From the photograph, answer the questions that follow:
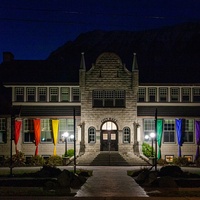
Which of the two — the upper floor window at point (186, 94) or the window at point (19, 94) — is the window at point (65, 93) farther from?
the upper floor window at point (186, 94)

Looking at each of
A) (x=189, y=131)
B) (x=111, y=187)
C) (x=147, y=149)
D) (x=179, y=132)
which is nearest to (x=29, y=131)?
(x=147, y=149)

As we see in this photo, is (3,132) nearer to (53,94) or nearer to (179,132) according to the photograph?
(53,94)

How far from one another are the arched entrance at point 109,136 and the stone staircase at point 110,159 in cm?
139

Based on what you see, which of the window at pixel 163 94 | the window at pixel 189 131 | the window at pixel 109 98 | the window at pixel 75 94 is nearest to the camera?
the window at pixel 109 98

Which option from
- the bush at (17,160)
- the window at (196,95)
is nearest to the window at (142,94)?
the window at (196,95)

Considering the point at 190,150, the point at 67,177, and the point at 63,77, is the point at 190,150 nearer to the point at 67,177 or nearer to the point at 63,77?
the point at 63,77

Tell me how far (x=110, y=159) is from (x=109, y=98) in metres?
7.39

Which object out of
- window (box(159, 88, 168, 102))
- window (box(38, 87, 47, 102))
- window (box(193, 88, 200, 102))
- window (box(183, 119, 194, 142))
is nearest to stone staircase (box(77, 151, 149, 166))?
window (box(183, 119, 194, 142))

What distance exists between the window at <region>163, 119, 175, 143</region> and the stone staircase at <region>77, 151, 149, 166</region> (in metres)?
4.27

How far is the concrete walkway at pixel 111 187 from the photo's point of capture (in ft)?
78.6

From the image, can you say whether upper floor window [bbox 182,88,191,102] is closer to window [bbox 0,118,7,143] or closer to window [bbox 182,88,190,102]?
window [bbox 182,88,190,102]

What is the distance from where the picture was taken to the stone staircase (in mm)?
45044

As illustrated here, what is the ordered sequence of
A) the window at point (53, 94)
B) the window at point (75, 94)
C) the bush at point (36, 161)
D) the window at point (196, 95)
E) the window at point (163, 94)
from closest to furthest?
the bush at point (36, 161) < the window at point (75, 94) < the window at point (53, 94) < the window at point (163, 94) < the window at point (196, 95)

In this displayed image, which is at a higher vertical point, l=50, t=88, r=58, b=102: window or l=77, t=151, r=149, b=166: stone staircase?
l=50, t=88, r=58, b=102: window
